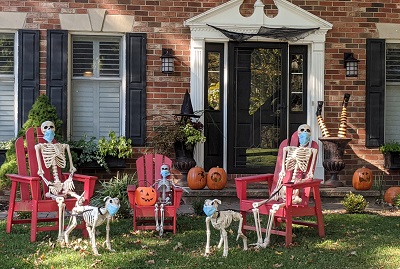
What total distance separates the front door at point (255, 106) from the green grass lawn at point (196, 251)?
261 centimetres

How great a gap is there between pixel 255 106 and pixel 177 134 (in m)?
1.35

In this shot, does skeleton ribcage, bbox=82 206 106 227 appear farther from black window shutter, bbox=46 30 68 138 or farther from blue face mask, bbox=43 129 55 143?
black window shutter, bbox=46 30 68 138

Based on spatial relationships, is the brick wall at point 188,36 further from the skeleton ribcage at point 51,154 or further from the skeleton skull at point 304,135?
the skeleton skull at point 304,135

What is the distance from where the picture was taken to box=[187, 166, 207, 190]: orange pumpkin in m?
8.42

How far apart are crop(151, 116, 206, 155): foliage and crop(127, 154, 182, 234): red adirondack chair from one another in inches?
65.1

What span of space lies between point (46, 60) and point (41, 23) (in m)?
0.51

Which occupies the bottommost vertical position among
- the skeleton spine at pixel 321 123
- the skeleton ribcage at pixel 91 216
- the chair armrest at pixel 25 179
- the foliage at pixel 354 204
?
the foliage at pixel 354 204

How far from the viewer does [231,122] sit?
927 centimetres

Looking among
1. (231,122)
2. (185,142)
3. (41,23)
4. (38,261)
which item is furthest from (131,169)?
(38,261)

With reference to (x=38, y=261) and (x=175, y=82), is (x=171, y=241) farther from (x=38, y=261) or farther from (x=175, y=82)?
(x=175, y=82)

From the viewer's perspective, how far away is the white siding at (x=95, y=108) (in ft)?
30.3

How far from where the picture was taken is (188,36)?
30.2ft

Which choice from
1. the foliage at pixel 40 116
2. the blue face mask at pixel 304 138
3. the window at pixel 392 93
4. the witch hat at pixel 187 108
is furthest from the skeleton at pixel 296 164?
the window at pixel 392 93

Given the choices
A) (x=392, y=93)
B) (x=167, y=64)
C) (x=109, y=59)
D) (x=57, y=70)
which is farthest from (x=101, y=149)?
(x=392, y=93)
